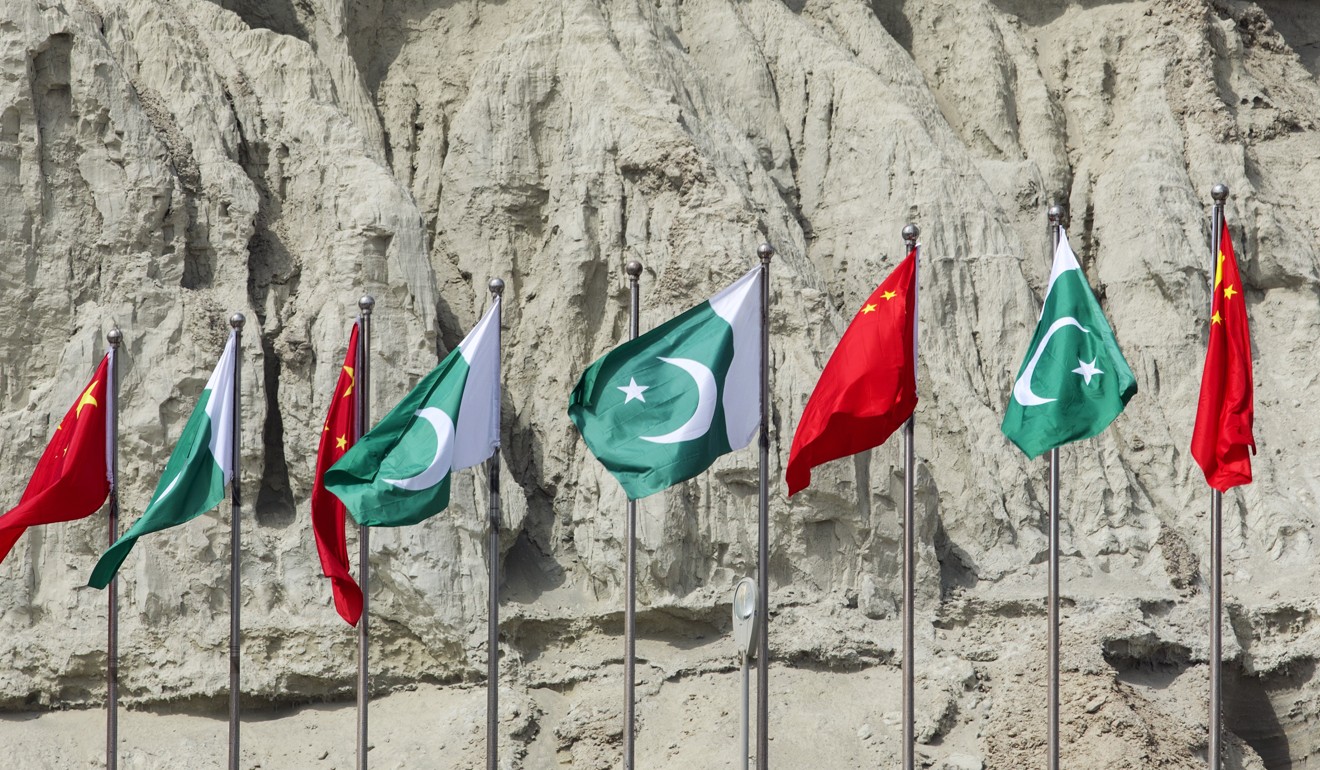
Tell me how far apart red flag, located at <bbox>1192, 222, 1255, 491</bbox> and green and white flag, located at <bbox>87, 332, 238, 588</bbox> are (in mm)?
9895

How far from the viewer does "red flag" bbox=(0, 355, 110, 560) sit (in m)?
19.6

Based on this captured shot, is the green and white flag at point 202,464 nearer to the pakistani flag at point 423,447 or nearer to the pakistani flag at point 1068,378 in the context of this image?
the pakistani flag at point 423,447

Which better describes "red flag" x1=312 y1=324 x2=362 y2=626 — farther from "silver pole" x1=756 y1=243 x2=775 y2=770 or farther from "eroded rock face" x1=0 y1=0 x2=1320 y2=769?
"eroded rock face" x1=0 y1=0 x2=1320 y2=769

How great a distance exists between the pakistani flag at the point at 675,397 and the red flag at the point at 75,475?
5.44 metres

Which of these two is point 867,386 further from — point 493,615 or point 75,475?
point 75,475

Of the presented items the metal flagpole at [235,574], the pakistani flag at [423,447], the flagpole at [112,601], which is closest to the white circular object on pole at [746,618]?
the pakistani flag at [423,447]

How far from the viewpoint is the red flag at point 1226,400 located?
60.4 ft

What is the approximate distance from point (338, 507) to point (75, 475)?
109 inches

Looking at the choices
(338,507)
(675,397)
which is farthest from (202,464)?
(675,397)

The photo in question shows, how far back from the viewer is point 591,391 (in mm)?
18281

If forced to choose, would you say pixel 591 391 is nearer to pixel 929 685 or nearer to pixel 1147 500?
pixel 929 685

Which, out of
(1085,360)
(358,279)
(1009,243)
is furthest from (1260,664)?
(358,279)

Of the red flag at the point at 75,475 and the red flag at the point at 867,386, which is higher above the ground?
the red flag at the point at 867,386

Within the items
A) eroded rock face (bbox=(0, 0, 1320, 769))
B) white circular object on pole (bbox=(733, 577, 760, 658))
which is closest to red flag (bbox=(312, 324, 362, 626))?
white circular object on pole (bbox=(733, 577, 760, 658))
